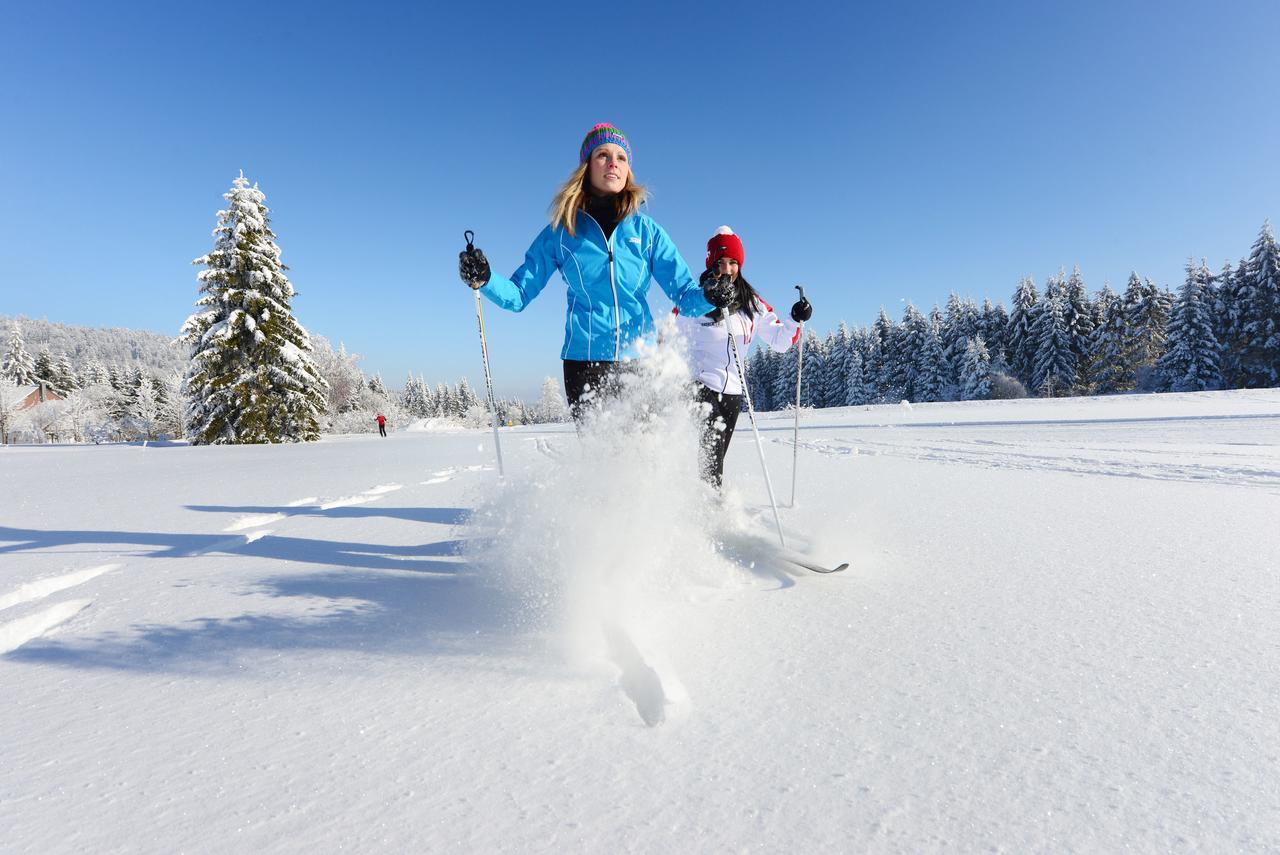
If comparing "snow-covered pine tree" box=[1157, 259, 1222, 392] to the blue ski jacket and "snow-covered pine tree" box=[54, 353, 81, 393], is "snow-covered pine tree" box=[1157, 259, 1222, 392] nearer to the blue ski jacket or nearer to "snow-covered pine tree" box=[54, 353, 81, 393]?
the blue ski jacket

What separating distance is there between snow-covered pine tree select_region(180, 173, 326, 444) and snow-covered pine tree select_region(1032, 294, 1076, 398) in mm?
42420

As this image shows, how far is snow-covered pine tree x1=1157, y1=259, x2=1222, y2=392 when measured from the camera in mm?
30219

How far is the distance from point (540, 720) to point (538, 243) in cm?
236

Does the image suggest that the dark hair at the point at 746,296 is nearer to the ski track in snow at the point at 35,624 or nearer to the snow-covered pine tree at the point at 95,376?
the ski track in snow at the point at 35,624

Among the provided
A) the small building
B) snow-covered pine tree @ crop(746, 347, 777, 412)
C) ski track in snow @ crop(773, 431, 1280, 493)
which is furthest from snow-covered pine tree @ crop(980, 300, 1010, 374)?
the small building

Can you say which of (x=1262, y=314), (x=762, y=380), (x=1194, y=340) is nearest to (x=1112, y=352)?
(x=1194, y=340)

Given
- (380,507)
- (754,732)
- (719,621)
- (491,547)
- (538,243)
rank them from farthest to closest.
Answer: (380,507) → (538,243) → (491,547) → (719,621) → (754,732)

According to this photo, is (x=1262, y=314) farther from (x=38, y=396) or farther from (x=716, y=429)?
(x=38, y=396)

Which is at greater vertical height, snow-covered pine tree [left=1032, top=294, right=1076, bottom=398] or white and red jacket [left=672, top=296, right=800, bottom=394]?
snow-covered pine tree [left=1032, top=294, right=1076, bottom=398]

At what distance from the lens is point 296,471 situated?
6562mm

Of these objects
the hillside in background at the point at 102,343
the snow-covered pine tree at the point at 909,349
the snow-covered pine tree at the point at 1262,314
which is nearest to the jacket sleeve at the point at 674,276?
the snow-covered pine tree at the point at 1262,314

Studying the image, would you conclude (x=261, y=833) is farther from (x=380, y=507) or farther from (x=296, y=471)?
(x=296, y=471)

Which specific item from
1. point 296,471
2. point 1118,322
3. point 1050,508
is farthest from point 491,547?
point 1118,322

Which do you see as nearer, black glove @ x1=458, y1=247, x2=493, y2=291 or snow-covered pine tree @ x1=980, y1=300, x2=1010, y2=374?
black glove @ x1=458, y1=247, x2=493, y2=291
